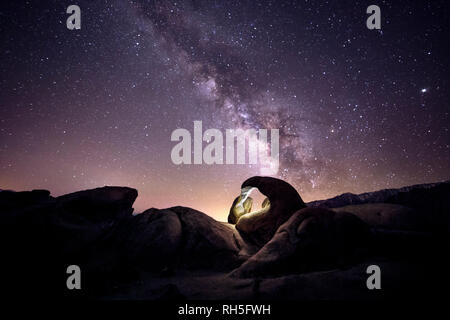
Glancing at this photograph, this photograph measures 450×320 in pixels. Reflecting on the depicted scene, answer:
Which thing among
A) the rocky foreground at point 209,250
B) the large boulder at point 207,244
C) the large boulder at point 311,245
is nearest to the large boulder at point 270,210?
the rocky foreground at point 209,250

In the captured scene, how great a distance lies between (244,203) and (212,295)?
8.29 m

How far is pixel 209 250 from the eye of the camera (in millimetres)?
8188

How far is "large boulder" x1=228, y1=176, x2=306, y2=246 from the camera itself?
9.58 metres

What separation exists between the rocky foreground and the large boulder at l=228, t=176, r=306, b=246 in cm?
5

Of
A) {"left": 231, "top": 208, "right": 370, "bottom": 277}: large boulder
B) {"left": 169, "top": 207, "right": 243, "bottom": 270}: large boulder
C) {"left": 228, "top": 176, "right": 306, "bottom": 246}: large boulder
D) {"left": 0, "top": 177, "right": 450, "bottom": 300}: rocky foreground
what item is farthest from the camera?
{"left": 228, "top": 176, "right": 306, "bottom": 246}: large boulder

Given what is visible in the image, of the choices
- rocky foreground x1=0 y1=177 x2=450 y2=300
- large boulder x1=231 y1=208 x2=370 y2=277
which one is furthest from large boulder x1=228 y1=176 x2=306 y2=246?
large boulder x1=231 y1=208 x2=370 y2=277

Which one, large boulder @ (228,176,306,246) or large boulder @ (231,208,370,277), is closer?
large boulder @ (231,208,370,277)

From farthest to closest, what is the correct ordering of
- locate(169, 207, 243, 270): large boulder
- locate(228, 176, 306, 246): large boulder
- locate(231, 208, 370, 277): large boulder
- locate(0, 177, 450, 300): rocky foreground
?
locate(228, 176, 306, 246): large boulder
locate(169, 207, 243, 270): large boulder
locate(231, 208, 370, 277): large boulder
locate(0, 177, 450, 300): rocky foreground

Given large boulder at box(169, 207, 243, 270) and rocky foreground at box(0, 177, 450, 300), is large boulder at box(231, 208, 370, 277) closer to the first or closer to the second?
rocky foreground at box(0, 177, 450, 300)

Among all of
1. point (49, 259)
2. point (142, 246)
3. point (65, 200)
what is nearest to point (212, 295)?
point (142, 246)

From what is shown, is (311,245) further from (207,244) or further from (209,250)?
(207,244)
